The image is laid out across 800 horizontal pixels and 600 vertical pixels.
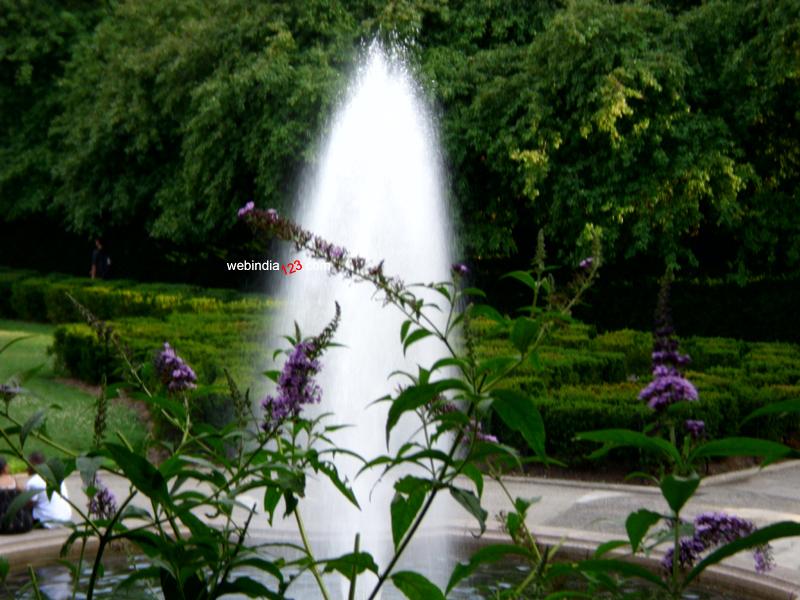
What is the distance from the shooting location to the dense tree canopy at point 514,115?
16078 mm

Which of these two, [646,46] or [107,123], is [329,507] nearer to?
[646,46]

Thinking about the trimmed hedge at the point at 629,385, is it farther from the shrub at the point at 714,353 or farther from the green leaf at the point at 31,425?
the green leaf at the point at 31,425

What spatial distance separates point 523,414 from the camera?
73.2 inches

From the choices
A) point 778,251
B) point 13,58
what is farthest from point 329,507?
point 13,58

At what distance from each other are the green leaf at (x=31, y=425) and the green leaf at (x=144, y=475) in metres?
0.20

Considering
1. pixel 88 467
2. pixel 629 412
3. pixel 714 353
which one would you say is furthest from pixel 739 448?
pixel 714 353

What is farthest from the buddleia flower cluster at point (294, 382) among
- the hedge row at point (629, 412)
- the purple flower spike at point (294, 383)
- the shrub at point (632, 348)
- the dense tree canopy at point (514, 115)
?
the dense tree canopy at point (514, 115)

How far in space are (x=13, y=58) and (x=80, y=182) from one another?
2885 mm

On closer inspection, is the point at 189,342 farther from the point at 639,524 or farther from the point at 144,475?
the point at 639,524

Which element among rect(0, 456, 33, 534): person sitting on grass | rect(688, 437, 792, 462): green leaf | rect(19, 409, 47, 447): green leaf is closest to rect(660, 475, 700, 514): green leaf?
rect(688, 437, 792, 462): green leaf

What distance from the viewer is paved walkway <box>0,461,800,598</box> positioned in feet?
21.7

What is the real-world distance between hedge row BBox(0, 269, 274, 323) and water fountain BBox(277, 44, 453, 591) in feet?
4.30

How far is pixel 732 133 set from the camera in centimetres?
1648

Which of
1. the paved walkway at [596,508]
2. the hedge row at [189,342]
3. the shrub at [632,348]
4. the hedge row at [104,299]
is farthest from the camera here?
the hedge row at [104,299]
